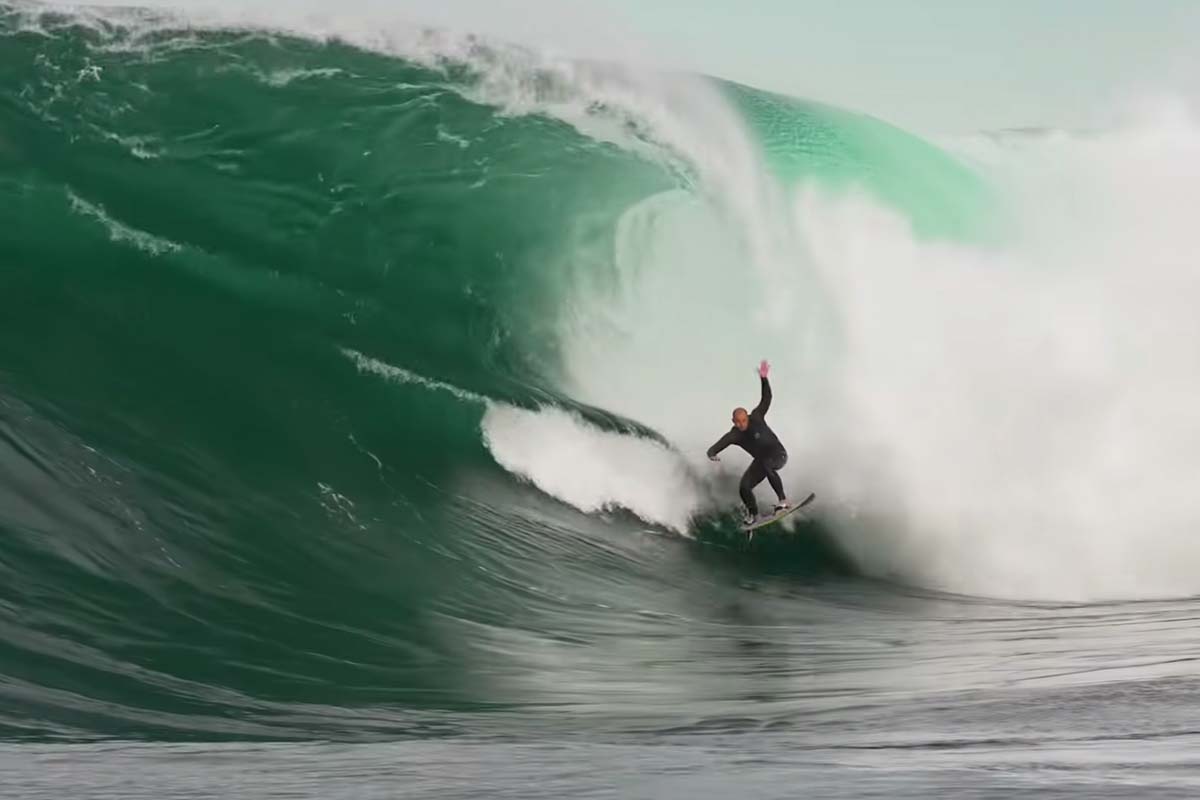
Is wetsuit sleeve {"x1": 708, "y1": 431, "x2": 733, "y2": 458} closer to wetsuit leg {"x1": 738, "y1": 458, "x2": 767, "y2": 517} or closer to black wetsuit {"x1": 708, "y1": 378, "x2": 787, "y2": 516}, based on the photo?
black wetsuit {"x1": 708, "y1": 378, "x2": 787, "y2": 516}

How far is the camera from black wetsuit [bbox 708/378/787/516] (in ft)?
37.1

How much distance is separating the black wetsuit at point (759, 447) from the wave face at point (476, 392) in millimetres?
782

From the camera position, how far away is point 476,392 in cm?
1322

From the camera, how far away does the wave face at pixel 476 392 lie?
24.2 ft

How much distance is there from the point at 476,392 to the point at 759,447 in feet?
10.0

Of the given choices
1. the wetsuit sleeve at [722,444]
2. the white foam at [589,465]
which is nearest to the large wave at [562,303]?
the white foam at [589,465]

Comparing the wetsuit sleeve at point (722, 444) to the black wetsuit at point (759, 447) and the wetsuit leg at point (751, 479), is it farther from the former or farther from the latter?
the wetsuit leg at point (751, 479)

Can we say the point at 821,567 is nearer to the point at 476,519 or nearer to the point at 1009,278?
the point at 476,519

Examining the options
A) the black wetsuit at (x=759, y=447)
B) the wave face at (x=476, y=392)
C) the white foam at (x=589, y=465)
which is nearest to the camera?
the wave face at (x=476, y=392)

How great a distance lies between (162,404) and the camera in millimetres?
10961

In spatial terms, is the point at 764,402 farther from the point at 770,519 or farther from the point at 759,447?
the point at 770,519

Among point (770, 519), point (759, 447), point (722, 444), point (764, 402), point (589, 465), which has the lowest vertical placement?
point (770, 519)

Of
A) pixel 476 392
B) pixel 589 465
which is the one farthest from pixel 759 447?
pixel 476 392

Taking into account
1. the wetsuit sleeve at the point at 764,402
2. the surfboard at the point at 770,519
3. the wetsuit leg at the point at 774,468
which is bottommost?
the surfboard at the point at 770,519
